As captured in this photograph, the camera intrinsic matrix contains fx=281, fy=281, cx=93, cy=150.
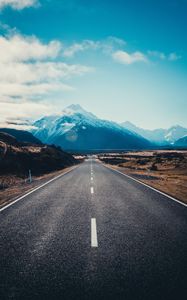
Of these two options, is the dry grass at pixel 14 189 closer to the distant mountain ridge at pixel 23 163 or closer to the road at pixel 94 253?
the road at pixel 94 253

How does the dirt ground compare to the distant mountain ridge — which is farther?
the distant mountain ridge

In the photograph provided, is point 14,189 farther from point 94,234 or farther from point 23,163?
point 23,163

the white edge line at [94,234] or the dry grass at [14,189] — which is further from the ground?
the white edge line at [94,234]

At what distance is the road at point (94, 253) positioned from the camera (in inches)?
193

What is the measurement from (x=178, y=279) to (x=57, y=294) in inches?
88.5

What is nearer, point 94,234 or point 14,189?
point 94,234

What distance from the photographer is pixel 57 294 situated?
15.5 ft

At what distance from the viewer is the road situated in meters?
4.89

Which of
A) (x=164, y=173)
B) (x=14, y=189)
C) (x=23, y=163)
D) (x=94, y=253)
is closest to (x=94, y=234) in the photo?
(x=94, y=253)

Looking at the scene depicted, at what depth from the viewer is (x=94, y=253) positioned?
6613 mm

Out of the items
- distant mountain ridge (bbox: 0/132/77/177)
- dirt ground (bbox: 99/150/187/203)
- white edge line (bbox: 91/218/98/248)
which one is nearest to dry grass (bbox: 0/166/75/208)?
distant mountain ridge (bbox: 0/132/77/177)

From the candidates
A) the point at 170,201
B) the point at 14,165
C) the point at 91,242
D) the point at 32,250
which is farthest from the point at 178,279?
the point at 14,165

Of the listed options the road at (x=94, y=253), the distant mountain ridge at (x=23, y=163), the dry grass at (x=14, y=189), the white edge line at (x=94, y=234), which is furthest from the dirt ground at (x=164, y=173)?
the distant mountain ridge at (x=23, y=163)

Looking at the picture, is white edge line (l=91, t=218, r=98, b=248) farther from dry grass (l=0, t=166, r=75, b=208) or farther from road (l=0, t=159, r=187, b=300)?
dry grass (l=0, t=166, r=75, b=208)
